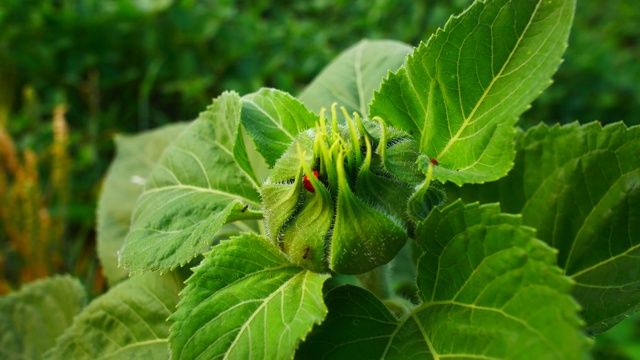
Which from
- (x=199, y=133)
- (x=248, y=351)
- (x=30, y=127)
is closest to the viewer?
(x=248, y=351)

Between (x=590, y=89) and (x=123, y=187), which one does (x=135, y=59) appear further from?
(x=590, y=89)

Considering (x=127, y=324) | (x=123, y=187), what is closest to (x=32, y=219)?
(x=123, y=187)

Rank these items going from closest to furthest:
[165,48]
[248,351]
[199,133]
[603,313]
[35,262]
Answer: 1. [248,351]
2. [603,313]
3. [199,133]
4. [35,262]
5. [165,48]

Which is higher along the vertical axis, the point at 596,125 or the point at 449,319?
the point at 596,125

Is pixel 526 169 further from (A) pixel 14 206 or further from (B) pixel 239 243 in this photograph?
(A) pixel 14 206

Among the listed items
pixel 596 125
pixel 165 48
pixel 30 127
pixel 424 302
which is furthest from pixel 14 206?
pixel 596 125

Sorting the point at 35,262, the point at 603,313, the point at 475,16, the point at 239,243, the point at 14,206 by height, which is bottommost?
the point at 35,262

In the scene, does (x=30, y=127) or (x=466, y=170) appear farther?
(x=30, y=127)
